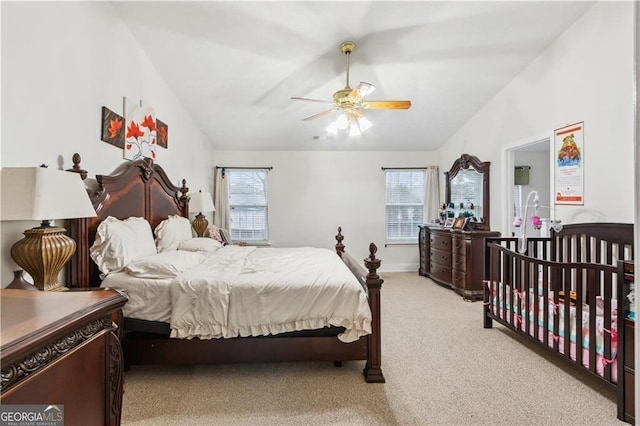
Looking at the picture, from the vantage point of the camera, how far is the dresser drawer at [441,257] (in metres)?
4.56

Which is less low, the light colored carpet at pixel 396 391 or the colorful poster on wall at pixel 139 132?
the colorful poster on wall at pixel 139 132

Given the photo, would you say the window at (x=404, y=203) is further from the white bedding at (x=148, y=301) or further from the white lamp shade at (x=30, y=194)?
the white lamp shade at (x=30, y=194)

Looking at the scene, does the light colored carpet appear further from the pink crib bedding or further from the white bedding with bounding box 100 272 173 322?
the white bedding with bounding box 100 272 173 322

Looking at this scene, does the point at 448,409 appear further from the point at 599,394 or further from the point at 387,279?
the point at 387,279

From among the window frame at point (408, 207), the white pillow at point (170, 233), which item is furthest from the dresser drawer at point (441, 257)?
the white pillow at point (170, 233)

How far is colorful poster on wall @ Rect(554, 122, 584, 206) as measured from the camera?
2.90 metres

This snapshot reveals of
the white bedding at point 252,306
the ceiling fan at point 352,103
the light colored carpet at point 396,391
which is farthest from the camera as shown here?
the ceiling fan at point 352,103

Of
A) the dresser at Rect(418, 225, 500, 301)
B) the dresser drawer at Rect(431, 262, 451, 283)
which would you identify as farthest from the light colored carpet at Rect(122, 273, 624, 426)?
the dresser drawer at Rect(431, 262, 451, 283)

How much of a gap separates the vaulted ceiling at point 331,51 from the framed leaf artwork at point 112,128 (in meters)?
0.89

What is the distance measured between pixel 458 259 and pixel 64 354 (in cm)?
439

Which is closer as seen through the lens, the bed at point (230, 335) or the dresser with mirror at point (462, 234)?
the bed at point (230, 335)

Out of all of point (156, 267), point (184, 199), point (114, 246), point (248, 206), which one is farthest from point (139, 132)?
point (248, 206)

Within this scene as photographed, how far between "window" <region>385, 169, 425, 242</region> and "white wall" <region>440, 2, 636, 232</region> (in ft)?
7.03

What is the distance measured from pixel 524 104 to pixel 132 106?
4.24 metres
